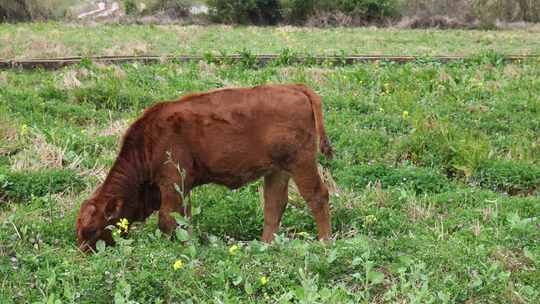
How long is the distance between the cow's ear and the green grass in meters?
12.0

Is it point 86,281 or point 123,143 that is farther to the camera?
point 123,143

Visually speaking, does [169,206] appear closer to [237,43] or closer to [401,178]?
[401,178]

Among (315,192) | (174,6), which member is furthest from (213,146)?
(174,6)

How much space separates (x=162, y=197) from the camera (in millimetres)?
6727

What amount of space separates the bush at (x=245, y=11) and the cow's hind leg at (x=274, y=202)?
36323 millimetres

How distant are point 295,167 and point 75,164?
330cm

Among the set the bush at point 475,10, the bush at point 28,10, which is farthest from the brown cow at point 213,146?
the bush at point 475,10

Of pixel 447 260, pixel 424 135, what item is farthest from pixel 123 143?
pixel 424 135

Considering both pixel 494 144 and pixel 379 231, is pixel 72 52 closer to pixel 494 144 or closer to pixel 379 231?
pixel 494 144

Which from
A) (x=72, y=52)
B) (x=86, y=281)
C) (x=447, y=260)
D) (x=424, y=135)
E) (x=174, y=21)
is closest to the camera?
(x=86, y=281)

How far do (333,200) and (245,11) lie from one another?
36647 mm

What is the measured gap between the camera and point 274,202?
23.7 feet

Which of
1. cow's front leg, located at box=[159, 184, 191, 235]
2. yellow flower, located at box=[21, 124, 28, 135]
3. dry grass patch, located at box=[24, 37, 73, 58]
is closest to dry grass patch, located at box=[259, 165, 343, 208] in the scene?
cow's front leg, located at box=[159, 184, 191, 235]

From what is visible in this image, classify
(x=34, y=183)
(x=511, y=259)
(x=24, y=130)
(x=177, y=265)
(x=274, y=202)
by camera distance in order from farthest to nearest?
1. (x=24, y=130)
2. (x=34, y=183)
3. (x=274, y=202)
4. (x=511, y=259)
5. (x=177, y=265)
